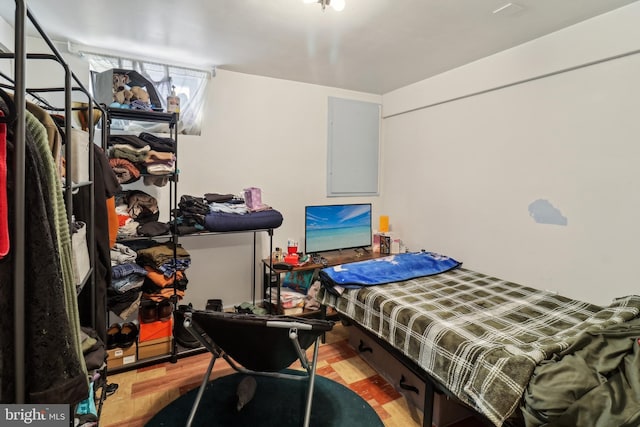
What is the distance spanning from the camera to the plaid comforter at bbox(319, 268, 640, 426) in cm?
148

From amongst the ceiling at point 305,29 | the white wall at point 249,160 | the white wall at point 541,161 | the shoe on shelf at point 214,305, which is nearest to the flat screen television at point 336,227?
the white wall at point 249,160

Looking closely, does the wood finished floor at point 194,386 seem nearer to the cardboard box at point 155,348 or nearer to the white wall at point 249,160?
the cardboard box at point 155,348

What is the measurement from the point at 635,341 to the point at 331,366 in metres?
1.74

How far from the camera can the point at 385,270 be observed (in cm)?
281

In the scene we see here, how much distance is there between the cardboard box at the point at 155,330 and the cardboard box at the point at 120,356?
0.29 ft

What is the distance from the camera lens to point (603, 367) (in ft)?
4.49

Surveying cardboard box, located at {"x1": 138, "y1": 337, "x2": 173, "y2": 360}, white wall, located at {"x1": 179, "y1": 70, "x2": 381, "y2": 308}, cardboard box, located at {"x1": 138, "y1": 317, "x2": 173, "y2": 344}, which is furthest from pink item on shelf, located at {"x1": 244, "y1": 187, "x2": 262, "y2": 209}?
cardboard box, located at {"x1": 138, "y1": 337, "x2": 173, "y2": 360}

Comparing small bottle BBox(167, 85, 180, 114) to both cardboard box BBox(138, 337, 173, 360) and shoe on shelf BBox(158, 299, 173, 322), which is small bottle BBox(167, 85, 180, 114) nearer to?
shoe on shelf BBox(158, 299, 173, 322)

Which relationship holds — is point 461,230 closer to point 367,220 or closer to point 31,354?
point 367,220

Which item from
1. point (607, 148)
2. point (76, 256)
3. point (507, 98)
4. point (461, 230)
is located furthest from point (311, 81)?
point (76, 256)

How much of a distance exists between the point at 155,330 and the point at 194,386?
0.53 metres

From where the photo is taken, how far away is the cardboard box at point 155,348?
2383mm

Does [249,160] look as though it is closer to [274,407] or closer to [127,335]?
[127,335]

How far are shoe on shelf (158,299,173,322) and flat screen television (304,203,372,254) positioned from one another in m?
1.32
